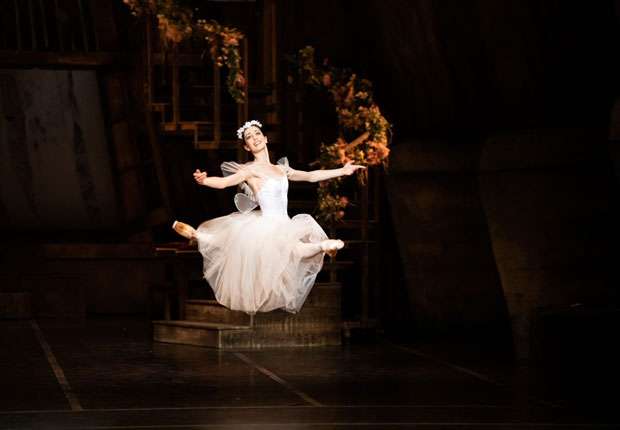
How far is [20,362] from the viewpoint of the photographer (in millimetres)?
12227

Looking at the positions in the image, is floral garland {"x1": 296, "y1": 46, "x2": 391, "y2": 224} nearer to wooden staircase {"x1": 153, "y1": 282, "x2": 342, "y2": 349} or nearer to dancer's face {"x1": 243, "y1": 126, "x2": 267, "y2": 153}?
wooden staircase {"x1": 153, "y1": 282, "x2": 342, "y2": 349}

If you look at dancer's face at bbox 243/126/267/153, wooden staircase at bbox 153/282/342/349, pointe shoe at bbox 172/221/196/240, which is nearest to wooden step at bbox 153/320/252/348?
wooden staircase at bbox 153/282/342/349

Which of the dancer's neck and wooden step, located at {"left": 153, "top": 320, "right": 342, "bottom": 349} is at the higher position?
the dancer's neck

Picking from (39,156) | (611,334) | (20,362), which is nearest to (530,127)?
(611,334)

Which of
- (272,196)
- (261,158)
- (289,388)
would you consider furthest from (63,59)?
(289,388)

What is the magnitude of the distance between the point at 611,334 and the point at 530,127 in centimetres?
226

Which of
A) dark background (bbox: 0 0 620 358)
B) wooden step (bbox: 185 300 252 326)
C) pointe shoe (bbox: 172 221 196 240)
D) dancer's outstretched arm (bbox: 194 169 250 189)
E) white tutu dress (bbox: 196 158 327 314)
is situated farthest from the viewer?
wooden step (bbox: 185 300 252 326)

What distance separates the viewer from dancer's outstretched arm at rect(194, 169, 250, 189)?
10.6 meters

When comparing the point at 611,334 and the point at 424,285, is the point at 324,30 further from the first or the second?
the point at 611,334

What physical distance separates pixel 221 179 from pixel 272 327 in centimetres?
Answer: 276

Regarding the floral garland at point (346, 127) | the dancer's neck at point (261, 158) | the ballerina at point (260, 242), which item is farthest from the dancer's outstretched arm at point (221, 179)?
the floral garland at point (346, 127)

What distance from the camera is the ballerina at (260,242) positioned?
11.0 m

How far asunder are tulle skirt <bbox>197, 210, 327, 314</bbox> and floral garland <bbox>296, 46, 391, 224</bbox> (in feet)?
9.07

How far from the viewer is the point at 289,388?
1045 centimetres
